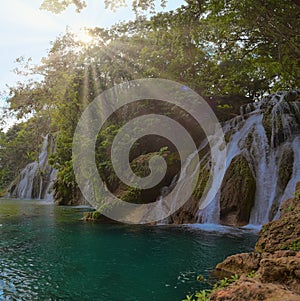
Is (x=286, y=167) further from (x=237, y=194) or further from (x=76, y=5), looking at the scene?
(x=76, y=5)

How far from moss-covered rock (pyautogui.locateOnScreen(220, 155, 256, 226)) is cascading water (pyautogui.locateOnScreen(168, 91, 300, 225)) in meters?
0.04

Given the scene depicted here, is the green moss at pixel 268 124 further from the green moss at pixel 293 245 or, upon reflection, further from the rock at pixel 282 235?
the green moss at pixel 293 245

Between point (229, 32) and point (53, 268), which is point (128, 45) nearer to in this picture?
point (229, 32)

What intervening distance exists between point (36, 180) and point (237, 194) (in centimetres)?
2934

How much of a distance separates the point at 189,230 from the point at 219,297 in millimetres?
8391

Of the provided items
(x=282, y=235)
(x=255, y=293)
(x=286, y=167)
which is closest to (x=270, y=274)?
(x=255, y=293)

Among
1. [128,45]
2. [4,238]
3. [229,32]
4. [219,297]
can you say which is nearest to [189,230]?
[4,238]

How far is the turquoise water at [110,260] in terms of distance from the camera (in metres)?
5.65

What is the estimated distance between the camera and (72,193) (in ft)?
89.4

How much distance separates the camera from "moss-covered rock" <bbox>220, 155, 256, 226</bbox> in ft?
40.2

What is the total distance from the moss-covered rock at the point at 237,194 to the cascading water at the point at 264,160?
1.5 inches

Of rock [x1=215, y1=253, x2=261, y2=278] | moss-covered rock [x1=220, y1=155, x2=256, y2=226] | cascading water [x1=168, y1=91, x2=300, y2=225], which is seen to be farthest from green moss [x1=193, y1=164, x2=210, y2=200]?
rock [x1=215, y1=253, x2=261, y2=278]

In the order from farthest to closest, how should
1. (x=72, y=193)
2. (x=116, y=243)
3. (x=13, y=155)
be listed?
(x=13, y=155), (x=72, y=193), (x=116, y=243)

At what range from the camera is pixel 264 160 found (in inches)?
521
